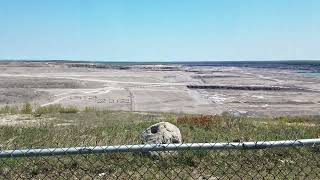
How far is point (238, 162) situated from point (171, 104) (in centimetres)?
3245

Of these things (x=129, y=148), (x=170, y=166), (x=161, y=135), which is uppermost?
(x=129, y=148)

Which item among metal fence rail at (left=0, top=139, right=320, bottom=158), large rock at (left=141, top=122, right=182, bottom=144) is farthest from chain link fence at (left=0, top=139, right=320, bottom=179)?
metal fence rail at (left=0, top=139, right=320, bottom=158)

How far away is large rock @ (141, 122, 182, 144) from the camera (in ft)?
34.8

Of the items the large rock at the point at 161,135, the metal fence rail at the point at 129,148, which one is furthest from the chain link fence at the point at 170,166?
the metal fence rail at the point at 129,148

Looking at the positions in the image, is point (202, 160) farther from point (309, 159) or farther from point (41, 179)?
point (41, 179)

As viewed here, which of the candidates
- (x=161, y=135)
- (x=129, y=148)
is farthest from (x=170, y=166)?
(x=129, y=148)

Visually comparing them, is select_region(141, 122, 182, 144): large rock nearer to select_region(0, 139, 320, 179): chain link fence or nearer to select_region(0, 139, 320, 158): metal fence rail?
select_region(0, 139, 320, 179): chain link fence

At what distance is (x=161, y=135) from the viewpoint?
10688 millimetres

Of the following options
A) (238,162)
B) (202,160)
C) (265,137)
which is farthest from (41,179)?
(265,137)

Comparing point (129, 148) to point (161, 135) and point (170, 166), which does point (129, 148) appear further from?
point (161, 135)

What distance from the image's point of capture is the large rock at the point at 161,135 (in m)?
10.6

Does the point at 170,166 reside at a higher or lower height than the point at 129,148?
lower

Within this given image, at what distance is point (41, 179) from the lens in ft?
26.4

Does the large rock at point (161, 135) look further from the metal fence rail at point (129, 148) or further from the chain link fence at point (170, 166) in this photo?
the metal fence rail at point (129, 148)
